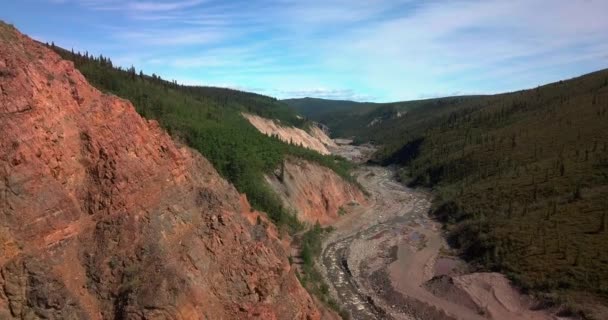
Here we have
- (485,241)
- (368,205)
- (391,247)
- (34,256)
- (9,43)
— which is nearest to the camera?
(34,256)

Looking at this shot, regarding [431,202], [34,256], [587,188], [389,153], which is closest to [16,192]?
[34,256]

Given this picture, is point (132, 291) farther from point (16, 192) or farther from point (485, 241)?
point (485, 241)

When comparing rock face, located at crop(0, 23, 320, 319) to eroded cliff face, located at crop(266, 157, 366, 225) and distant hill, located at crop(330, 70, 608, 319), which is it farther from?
eroded cliff face, located at crop(266, 157, 366, 225)

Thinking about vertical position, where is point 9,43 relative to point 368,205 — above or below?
above

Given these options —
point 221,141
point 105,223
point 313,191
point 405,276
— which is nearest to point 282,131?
point 313,191

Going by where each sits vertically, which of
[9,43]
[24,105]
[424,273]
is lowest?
[424,273]

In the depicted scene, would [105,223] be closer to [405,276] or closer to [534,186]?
[405,276]

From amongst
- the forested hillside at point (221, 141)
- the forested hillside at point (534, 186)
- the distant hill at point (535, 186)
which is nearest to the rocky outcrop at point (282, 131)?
the distant hill at point (535, 186)

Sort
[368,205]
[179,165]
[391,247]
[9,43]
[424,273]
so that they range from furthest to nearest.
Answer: [368,205] → [391,247] → [424,273] → [179,165] → [9,43]
